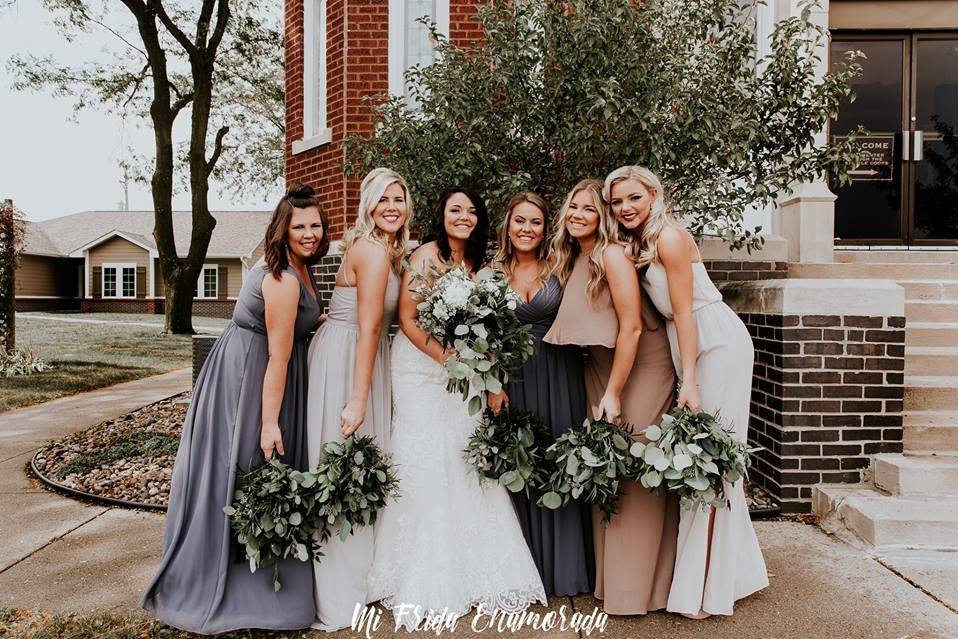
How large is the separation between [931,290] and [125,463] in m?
7.42

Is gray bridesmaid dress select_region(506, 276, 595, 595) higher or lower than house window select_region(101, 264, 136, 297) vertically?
lower

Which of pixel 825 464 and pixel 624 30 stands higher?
pixel 624 30

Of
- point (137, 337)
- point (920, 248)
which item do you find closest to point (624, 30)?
point (920, 248)

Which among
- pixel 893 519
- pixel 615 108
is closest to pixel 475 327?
pixel 615 108

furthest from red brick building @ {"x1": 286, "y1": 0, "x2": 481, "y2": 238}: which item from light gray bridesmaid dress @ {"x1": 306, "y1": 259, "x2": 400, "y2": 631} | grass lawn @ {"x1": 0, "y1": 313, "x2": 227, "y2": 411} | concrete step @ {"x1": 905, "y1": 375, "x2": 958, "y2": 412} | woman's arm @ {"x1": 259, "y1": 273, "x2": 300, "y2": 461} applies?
grass lawn @ {"x1": 0, "y1": 313, "x2": 227, "y2": 411}

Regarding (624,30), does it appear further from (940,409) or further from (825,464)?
(940,409)

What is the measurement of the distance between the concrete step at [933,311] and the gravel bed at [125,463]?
223 centimetres

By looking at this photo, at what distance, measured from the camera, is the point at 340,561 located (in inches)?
131

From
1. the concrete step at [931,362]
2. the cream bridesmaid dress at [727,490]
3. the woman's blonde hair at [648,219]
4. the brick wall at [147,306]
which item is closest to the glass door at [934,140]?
the concrete step at [931,362]

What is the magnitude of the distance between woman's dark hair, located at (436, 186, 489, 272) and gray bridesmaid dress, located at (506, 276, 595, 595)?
43cm

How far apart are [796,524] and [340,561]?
3.04m

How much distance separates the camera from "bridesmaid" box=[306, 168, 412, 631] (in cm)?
328

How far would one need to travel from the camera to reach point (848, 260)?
6859 millimetres

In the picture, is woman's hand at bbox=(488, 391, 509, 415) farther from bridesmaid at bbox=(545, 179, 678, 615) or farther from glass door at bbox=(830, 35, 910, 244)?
glass door at bbox=(830, 35, 910, 244)
